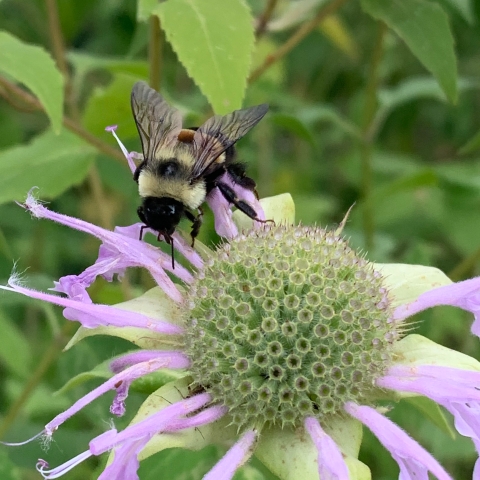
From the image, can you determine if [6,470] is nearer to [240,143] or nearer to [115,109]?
[115,109]

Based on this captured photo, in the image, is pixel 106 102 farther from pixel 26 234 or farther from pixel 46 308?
pixel 26 234

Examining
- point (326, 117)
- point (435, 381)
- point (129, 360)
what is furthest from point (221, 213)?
point (326, 117)

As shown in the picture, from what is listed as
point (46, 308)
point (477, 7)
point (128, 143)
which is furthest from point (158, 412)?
point (477, 7)

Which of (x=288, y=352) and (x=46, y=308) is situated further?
(x=46, y=308)

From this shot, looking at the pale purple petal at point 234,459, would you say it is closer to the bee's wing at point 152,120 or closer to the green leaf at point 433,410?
the green leaf at point 433,410

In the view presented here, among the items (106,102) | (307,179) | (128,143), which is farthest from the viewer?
(307,179)

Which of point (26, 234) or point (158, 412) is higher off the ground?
point (158, 412)

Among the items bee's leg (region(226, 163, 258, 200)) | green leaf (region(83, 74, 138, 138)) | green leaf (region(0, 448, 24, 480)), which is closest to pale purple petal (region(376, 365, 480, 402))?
bee's leg (region(226, 163, 258, 200))

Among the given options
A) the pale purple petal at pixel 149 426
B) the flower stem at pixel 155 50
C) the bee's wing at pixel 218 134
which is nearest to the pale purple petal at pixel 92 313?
the pale purple petal at pixel 149 426
